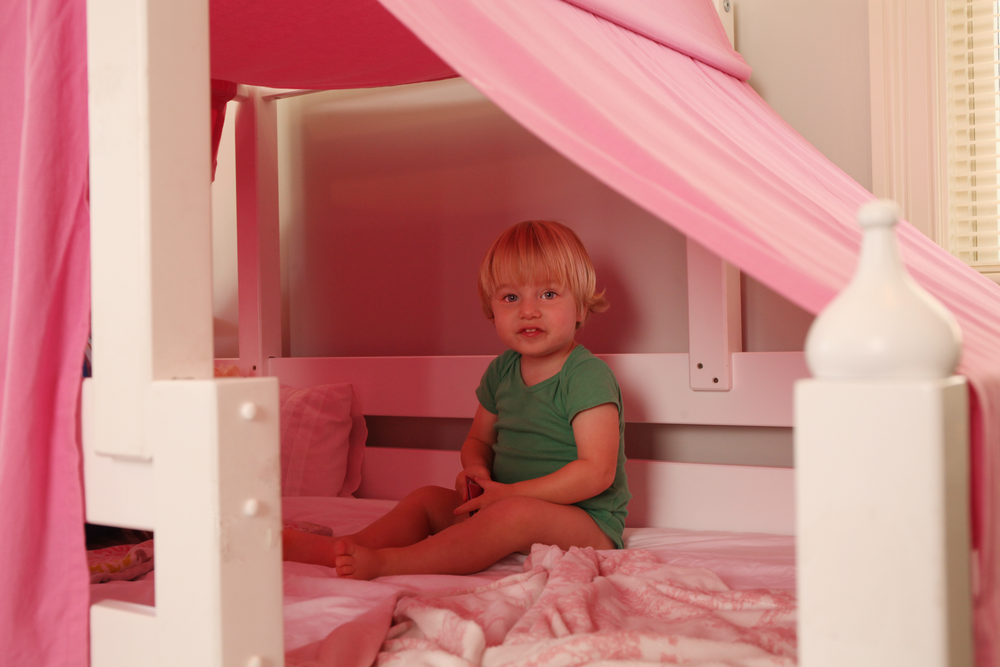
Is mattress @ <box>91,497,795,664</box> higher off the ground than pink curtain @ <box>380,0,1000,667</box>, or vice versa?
pink curtain @ <box>380,0,1000,667</box>

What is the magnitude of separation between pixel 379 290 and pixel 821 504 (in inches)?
62.6

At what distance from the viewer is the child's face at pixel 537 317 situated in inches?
55.0

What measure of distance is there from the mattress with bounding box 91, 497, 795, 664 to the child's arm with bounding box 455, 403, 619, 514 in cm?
11

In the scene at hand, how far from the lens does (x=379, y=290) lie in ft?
6.33

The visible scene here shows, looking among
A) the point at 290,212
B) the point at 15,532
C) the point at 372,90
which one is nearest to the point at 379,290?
the point at 290,212

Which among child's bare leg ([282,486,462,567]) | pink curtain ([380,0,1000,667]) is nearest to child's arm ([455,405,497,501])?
child's bare leg ([282,486,462,567])

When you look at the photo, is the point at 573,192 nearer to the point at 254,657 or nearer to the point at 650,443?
the point at 650,443

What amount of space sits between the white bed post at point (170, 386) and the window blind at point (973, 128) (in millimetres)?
1318

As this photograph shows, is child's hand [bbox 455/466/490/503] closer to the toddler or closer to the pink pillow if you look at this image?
the toddler

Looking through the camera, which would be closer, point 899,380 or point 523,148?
point 899,380

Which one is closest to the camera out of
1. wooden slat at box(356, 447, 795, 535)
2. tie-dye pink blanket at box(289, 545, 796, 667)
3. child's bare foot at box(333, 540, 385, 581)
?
tie-dye pink blanket at box(289, 545, 796, 667)

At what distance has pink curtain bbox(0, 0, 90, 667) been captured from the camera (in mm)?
670

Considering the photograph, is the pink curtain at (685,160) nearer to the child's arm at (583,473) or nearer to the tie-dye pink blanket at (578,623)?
the tie-dye pink blanket at (578,623)

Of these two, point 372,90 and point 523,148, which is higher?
point 372,90
